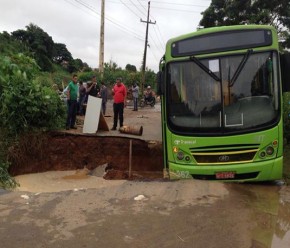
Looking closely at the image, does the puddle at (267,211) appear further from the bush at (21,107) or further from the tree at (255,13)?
the tree at (255,13)

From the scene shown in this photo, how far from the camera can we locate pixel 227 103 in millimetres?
7703

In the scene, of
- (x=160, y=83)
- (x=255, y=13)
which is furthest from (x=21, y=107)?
(x=255, y=13)

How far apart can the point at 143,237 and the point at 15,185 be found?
16.1 feet

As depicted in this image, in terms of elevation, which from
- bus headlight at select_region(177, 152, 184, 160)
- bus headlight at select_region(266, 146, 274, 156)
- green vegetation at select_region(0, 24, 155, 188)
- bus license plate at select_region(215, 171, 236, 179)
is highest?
green vegetation at select_region(0, 24, 155, 188)

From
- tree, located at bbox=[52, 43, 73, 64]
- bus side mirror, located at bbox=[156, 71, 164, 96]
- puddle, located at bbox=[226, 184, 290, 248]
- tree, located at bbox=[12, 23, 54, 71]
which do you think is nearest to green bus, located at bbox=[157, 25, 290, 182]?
bus side mirror, located at bbox=[156, 71, 164, 96]

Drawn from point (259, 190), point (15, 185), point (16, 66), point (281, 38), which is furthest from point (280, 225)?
point (281, 38)

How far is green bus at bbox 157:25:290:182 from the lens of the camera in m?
7.57

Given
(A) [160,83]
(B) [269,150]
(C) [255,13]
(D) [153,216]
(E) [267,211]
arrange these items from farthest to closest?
1. (C) [255,13]
2. (A) [160,83]
3. (B) [269,150]
4. (E) [267,211]
5. (D) [153,216]

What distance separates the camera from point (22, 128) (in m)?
11.4

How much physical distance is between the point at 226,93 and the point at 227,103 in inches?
7.3

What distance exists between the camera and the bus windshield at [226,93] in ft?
24.8

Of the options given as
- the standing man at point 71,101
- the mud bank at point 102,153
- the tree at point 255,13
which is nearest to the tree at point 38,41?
the tree at point 255,13

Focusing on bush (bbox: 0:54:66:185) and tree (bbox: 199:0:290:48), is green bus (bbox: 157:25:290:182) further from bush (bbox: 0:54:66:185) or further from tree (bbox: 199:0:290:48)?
tree (bbox: 199:0:290:48)

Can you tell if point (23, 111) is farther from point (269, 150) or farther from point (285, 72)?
point (285, 72)
